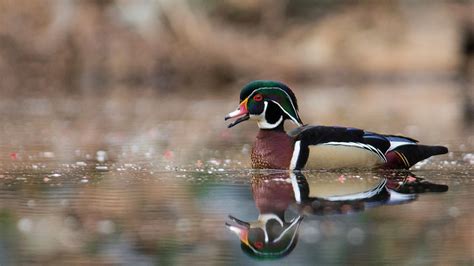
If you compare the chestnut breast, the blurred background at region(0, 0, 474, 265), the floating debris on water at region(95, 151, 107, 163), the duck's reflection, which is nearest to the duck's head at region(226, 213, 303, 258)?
the duck's reflection

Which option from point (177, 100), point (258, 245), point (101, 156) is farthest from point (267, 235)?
point (177, 100)

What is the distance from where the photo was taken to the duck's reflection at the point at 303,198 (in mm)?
5922

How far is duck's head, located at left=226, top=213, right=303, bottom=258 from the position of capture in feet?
18.4

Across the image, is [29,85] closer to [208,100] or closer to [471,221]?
[208,100]

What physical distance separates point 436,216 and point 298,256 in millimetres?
1512

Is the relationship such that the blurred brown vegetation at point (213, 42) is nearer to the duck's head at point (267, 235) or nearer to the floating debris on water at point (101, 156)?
the floating debris on water at point (101, 156)

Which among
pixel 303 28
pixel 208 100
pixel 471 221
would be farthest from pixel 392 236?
pixel 303 28

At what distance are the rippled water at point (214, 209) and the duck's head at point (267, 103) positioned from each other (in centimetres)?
49

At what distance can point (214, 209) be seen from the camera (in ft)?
23.0

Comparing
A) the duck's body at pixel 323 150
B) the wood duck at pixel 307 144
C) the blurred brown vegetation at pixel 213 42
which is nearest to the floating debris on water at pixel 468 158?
the wood duck at pixel 307 144

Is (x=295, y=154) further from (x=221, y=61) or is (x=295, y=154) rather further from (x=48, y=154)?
(x=221, y=61)

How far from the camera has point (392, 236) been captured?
598cm

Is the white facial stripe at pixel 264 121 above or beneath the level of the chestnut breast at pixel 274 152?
above

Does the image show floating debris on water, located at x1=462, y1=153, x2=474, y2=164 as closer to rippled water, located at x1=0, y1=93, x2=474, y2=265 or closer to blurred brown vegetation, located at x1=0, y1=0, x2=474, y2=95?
rippled water, located at x1=0, y1=93, x2=474, y2=265
